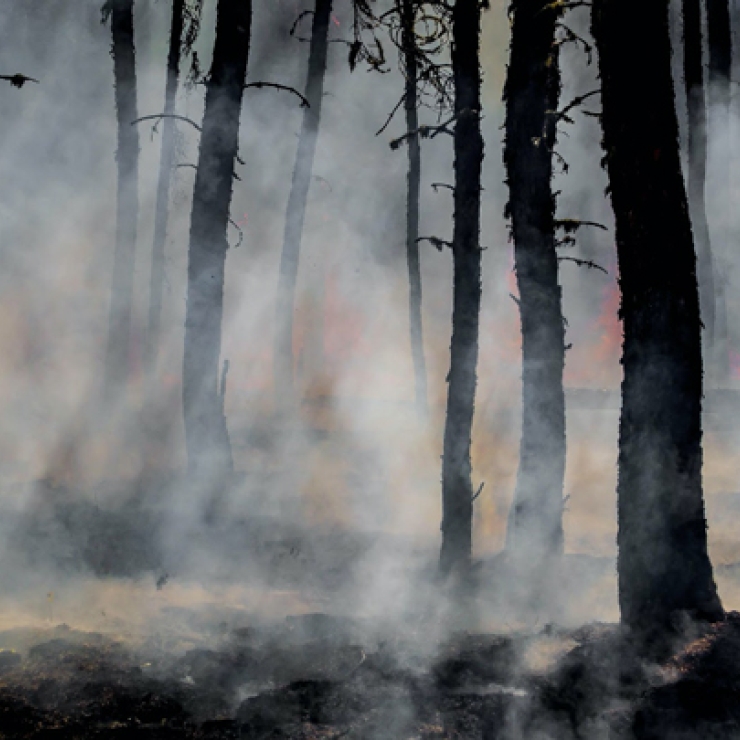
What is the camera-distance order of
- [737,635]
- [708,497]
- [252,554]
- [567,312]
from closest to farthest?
1. [737,635]
2. [252,554]
3. [708,497]
4. [567,312]

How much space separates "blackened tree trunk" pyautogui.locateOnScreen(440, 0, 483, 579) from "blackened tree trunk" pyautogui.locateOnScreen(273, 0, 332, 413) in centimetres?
674

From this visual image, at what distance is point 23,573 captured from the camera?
7.28m

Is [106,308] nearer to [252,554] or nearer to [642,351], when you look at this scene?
[252,554]

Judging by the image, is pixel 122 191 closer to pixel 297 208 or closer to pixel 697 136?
pixel 297 208

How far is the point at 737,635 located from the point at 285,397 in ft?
38.3

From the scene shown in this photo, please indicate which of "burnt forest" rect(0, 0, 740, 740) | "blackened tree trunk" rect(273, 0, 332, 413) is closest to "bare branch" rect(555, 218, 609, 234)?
"burnt forest" rect(0, 0, 740, 740)

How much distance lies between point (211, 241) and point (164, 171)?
8206 mm

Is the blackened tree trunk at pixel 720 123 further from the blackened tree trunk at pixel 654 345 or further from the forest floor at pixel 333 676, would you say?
the blackened tree trunk at pixel 654 345

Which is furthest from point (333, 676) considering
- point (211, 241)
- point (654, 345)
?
point (211, 241)

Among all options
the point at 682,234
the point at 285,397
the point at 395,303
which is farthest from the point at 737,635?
the point at 395,303

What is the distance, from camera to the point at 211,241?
8.65 meters

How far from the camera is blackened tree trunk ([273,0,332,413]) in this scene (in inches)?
550

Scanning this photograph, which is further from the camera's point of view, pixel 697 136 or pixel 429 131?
pixel 697 136

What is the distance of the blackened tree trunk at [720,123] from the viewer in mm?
14711
